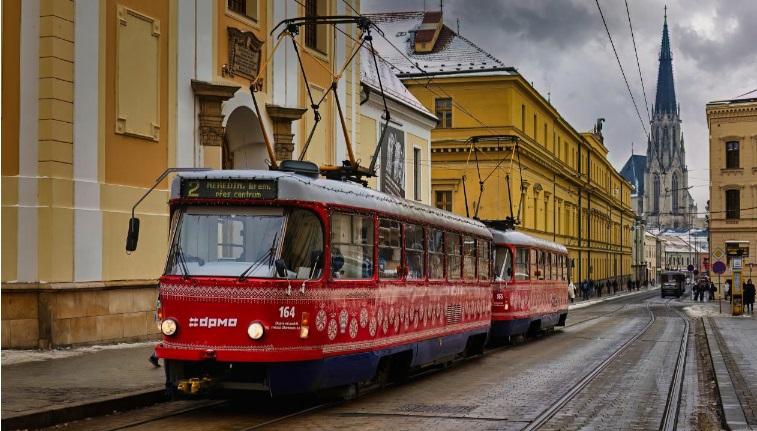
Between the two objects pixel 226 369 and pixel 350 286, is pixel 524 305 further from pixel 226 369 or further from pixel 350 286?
pixel 226 369

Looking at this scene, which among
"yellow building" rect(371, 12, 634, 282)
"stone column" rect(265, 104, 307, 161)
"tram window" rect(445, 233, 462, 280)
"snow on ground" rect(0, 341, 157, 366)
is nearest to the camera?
"snow on ground" rect(0, 341, 157, 366)

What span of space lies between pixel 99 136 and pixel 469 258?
7247mm

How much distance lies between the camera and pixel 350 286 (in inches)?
518

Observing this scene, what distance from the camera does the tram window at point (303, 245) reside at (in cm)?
1199

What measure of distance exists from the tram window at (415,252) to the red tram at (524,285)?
26.3 feet

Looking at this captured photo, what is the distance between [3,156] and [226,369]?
29.0ft

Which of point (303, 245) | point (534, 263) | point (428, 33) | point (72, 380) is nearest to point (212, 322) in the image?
point (303, 245)

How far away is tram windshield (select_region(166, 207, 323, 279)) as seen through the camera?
11.9 meters

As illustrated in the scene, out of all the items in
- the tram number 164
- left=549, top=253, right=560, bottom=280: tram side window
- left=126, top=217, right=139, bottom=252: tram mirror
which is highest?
left=126, top=217, right=139, bottom=252: tram mirror

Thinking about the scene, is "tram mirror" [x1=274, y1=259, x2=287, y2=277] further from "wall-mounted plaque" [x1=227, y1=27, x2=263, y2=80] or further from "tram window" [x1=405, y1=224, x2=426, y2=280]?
"wall-mounted plaque" [x1=227, y1=27, x2=263, y2=80]

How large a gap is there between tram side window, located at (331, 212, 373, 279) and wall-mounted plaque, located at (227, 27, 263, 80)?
11866mm

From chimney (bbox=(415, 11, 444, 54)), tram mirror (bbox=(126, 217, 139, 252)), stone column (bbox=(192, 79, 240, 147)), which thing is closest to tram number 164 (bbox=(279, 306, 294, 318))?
tram mirror (bbox=(126, 217, 139, 252))

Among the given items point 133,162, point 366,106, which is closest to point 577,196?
point 366,106

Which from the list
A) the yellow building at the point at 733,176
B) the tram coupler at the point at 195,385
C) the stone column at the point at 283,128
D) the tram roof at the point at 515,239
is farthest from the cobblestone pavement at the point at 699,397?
the yellow building at the point at 733,176
